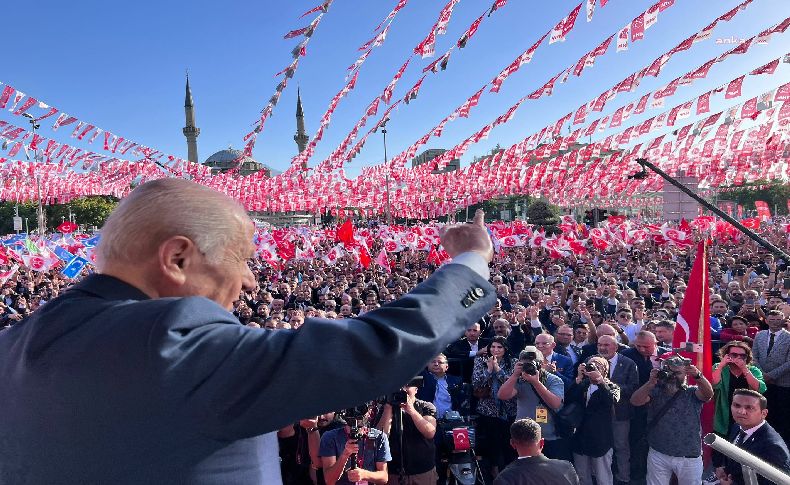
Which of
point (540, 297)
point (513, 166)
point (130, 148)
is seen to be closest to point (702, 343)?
point (540, 297)

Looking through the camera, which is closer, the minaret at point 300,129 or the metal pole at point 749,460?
the metal pole at point 749,460

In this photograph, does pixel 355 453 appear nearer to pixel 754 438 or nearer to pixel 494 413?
pixel 494 413

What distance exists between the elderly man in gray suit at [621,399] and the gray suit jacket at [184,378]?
5270 millimetres

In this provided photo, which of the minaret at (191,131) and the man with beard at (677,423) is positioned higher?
the minaret at (191,131)

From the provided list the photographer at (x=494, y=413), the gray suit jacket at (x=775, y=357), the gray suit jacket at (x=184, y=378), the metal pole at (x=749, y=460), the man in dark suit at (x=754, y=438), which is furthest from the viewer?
the gray suit jacket at (x=775, y=357)

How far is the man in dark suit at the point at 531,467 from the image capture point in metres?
3.74

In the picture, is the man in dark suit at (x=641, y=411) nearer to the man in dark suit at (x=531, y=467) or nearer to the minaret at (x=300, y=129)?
the man in dark suit at (x=531, y=467)

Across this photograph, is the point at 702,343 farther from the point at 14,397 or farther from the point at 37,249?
the point at 37,249

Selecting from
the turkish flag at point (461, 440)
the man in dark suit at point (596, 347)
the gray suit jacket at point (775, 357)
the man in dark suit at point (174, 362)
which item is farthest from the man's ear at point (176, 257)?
the gray suit jacket at point (775, 357)

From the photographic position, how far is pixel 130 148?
58.8 feet

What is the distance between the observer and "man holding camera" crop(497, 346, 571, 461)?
511cm

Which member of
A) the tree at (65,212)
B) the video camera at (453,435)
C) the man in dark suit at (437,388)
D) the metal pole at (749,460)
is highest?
the tree at (65,212)

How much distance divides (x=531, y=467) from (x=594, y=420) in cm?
178

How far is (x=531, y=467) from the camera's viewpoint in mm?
3799
